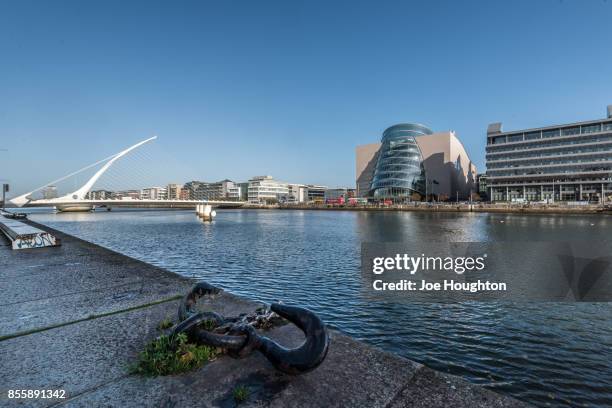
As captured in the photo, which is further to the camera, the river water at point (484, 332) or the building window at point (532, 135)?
the building window at point (532, 135)

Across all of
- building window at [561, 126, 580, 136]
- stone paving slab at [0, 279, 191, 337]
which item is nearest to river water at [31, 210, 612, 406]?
stone paving slab at [0, 279, 191, 337]

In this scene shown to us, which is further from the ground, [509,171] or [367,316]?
[509,171]

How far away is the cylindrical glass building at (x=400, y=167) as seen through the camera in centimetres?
14838

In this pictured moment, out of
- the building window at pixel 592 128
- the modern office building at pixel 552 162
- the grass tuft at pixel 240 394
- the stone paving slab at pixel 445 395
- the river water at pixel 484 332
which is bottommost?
the river water at pixel 484 332

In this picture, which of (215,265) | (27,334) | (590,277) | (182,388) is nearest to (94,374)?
(182,388)

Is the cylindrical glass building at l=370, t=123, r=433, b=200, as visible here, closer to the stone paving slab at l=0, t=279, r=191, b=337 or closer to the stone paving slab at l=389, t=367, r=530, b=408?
the stone paving slab at l=0, t=279, r=191, b=337

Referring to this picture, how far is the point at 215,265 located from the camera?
69.4ft

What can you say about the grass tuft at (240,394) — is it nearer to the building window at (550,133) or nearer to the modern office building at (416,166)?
the modern office building at (416,166)

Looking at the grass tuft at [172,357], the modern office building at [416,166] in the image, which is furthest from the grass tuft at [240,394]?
the modern office building at [416,166]

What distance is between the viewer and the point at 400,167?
15100 cm

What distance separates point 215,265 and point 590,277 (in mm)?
22816

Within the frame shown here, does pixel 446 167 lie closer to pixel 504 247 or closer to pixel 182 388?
pixel 504 247

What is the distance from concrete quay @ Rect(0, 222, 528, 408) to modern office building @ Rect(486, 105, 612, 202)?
464 feet

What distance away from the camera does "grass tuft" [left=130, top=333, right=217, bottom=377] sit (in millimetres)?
4602
